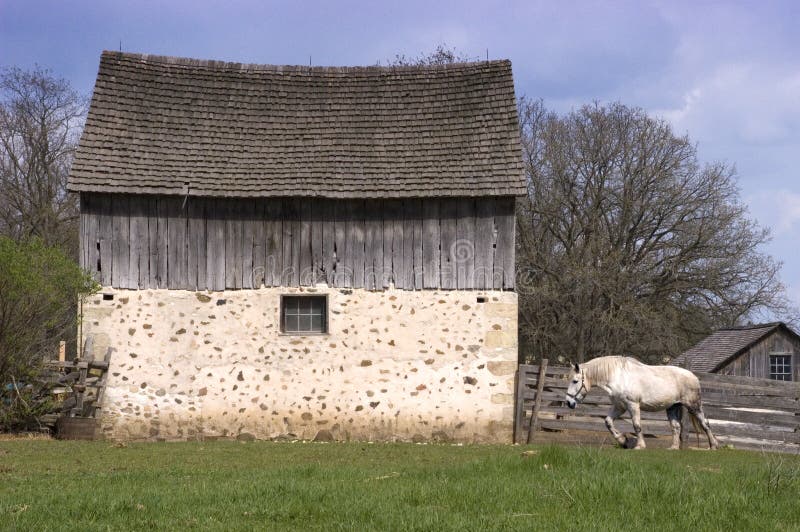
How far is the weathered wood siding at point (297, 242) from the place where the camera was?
16391 millimetres

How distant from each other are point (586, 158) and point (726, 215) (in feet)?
17.9

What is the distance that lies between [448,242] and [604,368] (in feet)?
12.9

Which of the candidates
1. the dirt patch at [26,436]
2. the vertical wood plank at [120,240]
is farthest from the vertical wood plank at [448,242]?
the dirt patch at [26,436]

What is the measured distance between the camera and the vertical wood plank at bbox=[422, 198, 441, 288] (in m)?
16.6

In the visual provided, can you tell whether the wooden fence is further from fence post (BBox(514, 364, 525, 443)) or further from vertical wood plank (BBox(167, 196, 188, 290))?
vertical wood plank (BBox(167, 196, 188, 290))

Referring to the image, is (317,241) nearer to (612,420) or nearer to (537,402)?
(537,402)

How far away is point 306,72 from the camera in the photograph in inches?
749

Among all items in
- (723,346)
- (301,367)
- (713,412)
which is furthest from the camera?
(723,346)

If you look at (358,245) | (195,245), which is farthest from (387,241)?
(195,245)

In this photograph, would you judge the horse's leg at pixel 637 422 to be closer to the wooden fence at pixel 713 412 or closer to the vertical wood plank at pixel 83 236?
the wooden fence at pixel 713 412

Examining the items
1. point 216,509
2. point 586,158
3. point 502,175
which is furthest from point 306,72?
point 586,158

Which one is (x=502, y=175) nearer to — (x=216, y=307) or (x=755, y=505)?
(x=216, y=307)

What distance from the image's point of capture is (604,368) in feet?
49.4

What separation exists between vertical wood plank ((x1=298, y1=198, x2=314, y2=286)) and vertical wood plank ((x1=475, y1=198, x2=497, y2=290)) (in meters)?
3.32
